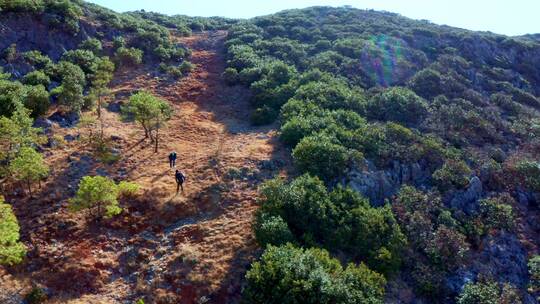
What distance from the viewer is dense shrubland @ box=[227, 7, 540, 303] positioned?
23297mm

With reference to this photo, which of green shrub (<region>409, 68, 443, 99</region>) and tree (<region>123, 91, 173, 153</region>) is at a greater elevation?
green shrub (<region>409, 68, 443, 99</region>)

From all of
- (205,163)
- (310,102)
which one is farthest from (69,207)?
(310,102)

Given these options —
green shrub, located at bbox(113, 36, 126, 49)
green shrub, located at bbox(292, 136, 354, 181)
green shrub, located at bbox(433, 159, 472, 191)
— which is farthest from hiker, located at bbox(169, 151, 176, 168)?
green shrub, located at bbox(113, 36, 126, 49)

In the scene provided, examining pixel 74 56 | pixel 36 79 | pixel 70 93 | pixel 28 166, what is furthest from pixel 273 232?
pixel 74 56

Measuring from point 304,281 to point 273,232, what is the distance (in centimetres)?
376

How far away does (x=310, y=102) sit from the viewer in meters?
37.6

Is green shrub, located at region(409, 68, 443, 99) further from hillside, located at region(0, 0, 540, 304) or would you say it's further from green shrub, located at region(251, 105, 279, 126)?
green shrub, located at region(251, 105, 279, 126)

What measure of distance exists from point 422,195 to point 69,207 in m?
22.5

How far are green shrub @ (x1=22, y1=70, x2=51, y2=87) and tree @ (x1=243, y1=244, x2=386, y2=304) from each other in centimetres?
2637

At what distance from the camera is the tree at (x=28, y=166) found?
22.7m

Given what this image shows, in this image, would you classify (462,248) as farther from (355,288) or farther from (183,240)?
(183,240)

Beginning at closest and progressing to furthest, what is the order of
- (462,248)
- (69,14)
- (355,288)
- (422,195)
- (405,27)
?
(355,288), (462,248), (422,195), (69,14), (405,27)

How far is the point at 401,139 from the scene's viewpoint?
33.5 meters

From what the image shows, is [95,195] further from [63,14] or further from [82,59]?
[63,14]
